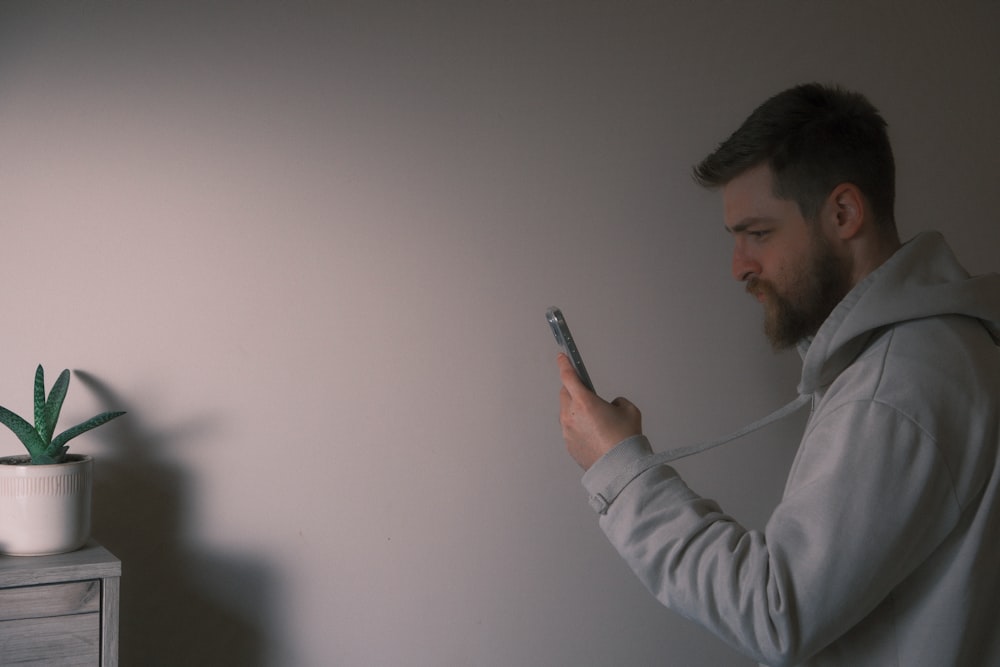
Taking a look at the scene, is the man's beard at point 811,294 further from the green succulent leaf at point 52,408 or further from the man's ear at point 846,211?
the green succulent leaf at point 52,408

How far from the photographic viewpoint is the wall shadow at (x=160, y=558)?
142 centimetres

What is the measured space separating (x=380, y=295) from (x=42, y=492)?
0.63 m

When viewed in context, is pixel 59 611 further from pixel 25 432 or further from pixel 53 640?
pixel 25 432

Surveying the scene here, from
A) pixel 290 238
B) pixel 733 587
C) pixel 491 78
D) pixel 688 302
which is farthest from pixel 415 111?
pixel 733 587

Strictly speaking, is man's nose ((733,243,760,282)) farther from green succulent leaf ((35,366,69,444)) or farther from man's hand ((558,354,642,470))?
green succulent leaf ((35,366,69,444))

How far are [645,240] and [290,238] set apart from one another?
0.72m

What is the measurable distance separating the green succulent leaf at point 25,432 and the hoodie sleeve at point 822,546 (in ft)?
2.82

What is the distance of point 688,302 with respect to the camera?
6.10 ft

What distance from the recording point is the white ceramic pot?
1.20m

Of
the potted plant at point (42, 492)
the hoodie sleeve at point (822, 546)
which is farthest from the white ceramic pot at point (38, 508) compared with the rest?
the hoodie sleeve at point (822, 546)

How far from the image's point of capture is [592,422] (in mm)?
1043

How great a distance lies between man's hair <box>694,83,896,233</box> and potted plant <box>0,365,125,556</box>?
3.33 feet

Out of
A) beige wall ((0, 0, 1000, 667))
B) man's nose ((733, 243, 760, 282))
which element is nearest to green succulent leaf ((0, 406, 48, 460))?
beige wall ((0, 0, 1000, 667))

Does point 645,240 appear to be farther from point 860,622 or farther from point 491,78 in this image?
point 860,622
